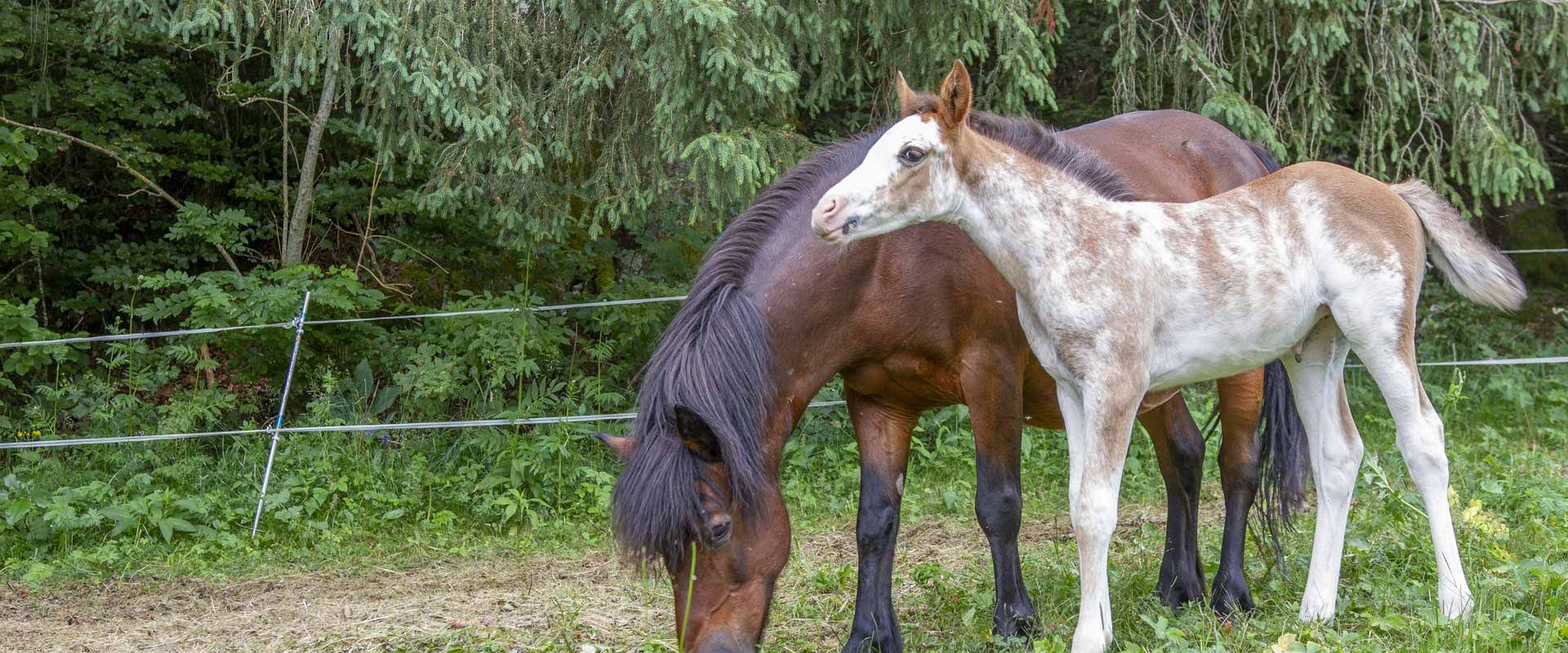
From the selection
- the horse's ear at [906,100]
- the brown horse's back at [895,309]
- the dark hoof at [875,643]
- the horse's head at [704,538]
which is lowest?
the dark hoof at [875,643]

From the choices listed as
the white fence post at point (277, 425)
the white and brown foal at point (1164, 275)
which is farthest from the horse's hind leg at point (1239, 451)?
the white fence post at point (277, 425)

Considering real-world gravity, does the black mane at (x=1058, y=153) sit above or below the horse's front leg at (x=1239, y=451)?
above

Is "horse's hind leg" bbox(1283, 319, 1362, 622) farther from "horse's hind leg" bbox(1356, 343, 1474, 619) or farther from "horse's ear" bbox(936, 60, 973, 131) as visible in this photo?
"horse's ear" bbox(936, 60, 973, 131)

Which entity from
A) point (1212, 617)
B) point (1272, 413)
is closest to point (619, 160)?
point (1272, 413)

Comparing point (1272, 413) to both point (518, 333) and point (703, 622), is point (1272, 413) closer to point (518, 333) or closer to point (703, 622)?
point (703, 622)

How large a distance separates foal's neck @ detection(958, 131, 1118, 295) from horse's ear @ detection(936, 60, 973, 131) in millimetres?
136

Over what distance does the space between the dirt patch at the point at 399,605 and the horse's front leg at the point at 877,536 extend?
31cm

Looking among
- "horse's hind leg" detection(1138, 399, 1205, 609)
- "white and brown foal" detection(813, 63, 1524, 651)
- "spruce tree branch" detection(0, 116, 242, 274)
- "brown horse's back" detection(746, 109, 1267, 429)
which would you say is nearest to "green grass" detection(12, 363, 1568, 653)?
"horse's hind leg" detection(1138, 399, 1205, 609)

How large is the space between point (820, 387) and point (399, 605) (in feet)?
7.52

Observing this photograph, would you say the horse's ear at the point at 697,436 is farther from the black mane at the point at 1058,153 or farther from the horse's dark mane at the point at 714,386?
the black mane at the point at 1058,153

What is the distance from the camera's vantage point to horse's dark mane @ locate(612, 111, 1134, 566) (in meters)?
3.13

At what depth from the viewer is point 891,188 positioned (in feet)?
9.14

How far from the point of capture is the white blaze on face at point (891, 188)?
2.75 metres

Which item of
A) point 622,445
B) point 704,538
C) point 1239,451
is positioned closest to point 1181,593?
point 1239,451
